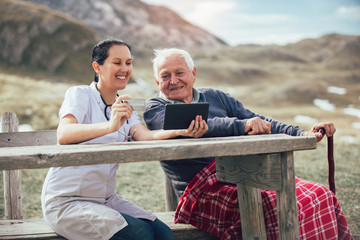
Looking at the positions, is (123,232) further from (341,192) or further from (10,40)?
(10,40)

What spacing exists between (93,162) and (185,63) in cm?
150

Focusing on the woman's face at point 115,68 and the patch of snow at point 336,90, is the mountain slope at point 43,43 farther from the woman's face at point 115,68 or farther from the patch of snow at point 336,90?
the woman's face at point 115,68

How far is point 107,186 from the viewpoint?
8.12ft

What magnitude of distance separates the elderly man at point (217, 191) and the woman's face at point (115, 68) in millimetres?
427

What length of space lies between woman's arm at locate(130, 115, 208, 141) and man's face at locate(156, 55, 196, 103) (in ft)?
1.41

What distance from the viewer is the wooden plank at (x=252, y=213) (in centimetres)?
249

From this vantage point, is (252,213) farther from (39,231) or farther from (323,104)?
(323,104)

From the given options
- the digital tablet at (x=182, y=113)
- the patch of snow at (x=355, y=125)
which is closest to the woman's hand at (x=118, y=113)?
the digital tablet at (x=182, y=113)

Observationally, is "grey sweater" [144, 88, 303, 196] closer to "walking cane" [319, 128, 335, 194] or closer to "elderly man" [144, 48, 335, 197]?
"elderly man" [144, 48, 335, 197]

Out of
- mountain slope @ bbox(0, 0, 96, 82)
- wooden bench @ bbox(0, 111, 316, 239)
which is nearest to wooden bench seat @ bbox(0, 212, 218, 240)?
wooden bench @ bbox(0, 111, 316, 239)

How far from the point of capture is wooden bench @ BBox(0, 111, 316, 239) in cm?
181

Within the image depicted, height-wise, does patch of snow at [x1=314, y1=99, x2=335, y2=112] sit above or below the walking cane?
above

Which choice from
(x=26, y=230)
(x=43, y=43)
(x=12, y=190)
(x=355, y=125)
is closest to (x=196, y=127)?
(x=26, y=230)

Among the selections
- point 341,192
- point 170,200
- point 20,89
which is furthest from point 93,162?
point 20,89
